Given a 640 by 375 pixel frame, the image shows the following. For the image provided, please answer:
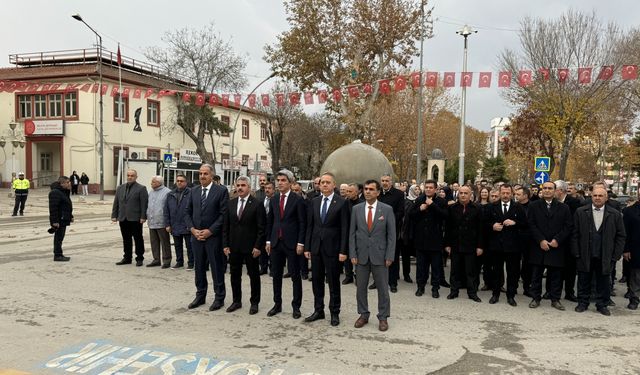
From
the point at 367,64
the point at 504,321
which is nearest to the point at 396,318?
the point at 504,321

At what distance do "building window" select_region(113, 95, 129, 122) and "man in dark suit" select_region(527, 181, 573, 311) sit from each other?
33.0 m

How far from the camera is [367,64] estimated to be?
27.2 meters

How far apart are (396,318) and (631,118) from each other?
91.6 ft

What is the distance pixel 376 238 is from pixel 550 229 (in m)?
3.20

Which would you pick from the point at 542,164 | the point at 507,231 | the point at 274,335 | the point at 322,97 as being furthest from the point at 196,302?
the point at 322,97

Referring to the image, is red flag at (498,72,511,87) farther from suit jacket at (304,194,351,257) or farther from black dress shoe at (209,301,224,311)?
black dress shoe at (209,301,224,311)

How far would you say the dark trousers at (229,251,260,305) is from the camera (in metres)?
6.55

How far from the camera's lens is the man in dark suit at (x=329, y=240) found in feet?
20.3

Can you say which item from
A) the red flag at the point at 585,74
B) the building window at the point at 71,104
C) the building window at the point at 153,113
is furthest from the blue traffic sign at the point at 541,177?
the building window at the point at 71,104

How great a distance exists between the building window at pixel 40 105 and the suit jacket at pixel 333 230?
36.0 m

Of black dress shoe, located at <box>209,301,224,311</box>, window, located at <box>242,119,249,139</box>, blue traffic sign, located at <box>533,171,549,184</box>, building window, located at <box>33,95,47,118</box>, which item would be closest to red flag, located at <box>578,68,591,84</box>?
blue traffic sign, located at <box>533,171,549,184</box>

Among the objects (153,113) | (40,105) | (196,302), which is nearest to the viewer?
(196,302)

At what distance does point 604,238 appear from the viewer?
23.4 feet

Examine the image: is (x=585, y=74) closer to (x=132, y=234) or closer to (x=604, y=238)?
Result: (x=604, y=238)
